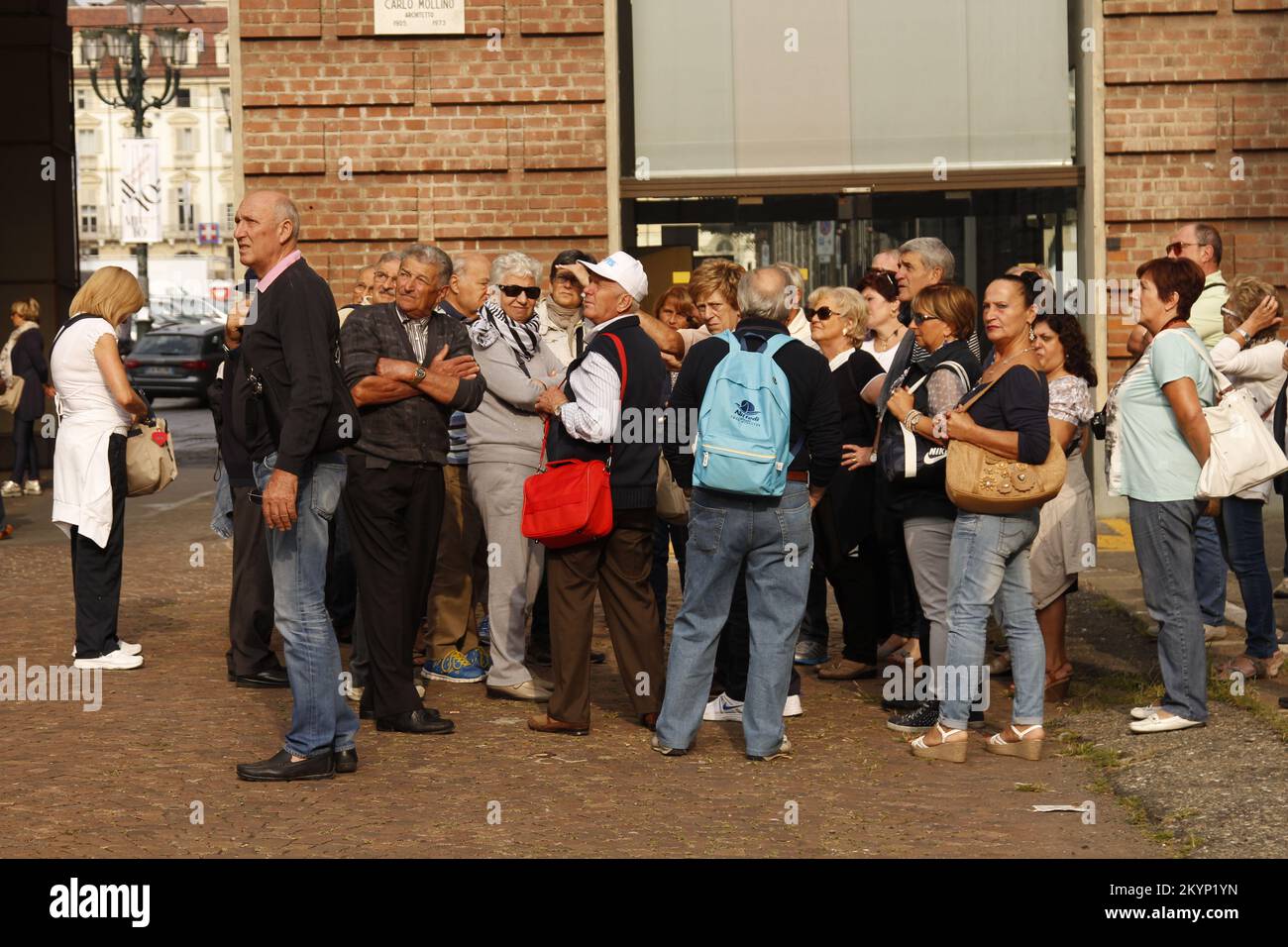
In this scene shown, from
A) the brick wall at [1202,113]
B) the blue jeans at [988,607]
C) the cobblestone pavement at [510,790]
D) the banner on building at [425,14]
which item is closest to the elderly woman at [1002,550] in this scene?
the blue jeans at [988,607]

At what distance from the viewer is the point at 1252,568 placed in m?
8.58

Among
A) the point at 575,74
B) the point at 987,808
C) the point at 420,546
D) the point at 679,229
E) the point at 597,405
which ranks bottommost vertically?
the point at 987,808

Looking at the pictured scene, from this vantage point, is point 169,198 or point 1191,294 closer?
point 1191,294

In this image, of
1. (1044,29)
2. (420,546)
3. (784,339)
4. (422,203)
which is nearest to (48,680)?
(420,546)

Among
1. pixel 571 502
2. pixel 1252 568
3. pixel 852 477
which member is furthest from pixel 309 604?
pixel 1252 568

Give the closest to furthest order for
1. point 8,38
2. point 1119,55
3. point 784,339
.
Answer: point 784,339, point 1119,55, point 8,38

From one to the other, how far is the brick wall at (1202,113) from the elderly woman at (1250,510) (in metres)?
5.34

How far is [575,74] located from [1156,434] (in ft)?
25.6

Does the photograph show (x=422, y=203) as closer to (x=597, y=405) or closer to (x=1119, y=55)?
(x=1119, y=55)

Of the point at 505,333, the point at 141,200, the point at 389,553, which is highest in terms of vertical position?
the point at 141,200

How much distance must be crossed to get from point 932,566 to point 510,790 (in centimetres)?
215

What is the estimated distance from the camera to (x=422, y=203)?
1427 cm

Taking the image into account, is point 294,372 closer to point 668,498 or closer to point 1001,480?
point 668,498

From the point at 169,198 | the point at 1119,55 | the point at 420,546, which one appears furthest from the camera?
the point at 169,198
